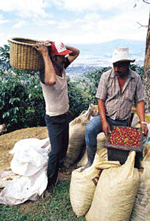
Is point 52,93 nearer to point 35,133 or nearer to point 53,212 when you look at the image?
point 53,212

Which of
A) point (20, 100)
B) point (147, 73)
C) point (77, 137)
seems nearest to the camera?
point (77, 137)

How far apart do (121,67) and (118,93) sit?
1.00 feet

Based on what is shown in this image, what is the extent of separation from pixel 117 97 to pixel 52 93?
0.77 meters

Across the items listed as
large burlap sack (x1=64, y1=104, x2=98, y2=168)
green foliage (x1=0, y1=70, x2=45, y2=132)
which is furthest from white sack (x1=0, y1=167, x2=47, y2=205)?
green foliage (x1=0, y1=70, x2=45, y2=132)

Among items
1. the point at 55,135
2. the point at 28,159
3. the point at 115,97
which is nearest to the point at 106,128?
the point at 115,97

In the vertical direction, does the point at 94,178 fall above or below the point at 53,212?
above

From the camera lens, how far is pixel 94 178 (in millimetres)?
2420

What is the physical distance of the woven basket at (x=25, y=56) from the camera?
2400 millimetres

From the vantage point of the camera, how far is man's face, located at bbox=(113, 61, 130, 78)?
2607mm

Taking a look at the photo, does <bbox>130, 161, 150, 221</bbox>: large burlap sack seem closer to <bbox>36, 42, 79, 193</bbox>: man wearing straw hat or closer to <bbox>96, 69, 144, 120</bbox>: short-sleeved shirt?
<bbox>96, 69, 144, 120</bbox>: short-sleeved shirt

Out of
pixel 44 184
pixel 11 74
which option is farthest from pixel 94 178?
pixel 11 74

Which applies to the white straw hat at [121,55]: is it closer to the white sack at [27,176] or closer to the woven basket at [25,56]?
the woven basket at [25,56]

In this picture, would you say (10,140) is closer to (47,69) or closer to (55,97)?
(55,97)

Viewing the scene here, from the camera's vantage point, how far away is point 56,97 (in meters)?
2.70
